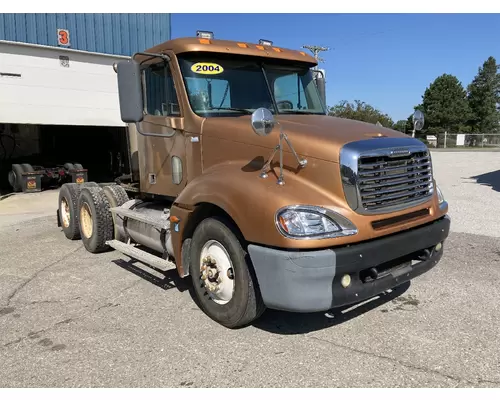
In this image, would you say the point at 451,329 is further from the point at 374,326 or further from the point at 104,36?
the point at 104,36

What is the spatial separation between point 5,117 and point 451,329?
12571mm

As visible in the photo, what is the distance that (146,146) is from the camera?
522 cm

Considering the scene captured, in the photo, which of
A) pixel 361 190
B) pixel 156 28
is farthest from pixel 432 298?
pixel 156 28

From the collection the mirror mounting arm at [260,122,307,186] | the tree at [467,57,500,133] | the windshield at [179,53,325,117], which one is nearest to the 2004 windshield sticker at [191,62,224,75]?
the windshield at [179,53,325,117]

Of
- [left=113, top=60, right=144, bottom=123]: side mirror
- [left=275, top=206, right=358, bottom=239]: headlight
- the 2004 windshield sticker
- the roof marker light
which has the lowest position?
[left=275, top=206, right=358, bottom=239]: headlight

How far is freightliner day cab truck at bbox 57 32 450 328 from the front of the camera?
3119 millimetres

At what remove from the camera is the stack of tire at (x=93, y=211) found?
237 inches

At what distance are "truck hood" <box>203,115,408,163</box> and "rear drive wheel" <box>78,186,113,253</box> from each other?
8.52 ft

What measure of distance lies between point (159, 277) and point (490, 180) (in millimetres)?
12752

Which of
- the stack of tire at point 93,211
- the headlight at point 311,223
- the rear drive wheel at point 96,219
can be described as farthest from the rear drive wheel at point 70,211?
the headlight at point 311,223

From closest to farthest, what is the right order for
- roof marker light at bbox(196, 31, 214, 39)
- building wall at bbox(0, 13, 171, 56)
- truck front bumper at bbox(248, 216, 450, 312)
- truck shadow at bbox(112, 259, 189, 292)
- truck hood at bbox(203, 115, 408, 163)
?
truck front bumper at bbox(248, 216, 450, 312), truck hood at bbox(203, 115, 408, 163), roof marker light at bbox(196, 31, 214, 39), truck shadow at bbox(112, 259, 189, 292), building wall at bbox(0, 13, 171, 56)

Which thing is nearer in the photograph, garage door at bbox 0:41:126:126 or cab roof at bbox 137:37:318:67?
cab roof at bbox 137:37:318:67

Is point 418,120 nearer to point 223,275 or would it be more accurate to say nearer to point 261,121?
point 261,121

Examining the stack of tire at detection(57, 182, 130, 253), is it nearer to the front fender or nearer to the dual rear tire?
the dual rear tire
